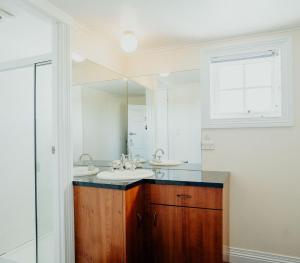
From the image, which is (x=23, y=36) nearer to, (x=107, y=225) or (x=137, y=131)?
(x=137, y=131)

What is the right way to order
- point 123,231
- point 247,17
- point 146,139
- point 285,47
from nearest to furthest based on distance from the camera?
point 123,231, point 247,17, point 285,47, point 146,139

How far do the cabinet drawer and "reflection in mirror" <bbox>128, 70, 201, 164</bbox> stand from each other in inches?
24.1

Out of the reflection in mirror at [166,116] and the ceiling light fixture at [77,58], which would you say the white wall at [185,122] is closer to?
the reflection in mirror at [166,116]

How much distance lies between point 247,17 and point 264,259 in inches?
81.2

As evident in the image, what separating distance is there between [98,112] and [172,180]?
1.05 metres

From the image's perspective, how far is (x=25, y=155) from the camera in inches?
99.8

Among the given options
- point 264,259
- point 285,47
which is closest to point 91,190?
point 264,259

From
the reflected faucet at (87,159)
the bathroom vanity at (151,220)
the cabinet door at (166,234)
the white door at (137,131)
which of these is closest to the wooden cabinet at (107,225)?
the bathroom vanity at (151,220)

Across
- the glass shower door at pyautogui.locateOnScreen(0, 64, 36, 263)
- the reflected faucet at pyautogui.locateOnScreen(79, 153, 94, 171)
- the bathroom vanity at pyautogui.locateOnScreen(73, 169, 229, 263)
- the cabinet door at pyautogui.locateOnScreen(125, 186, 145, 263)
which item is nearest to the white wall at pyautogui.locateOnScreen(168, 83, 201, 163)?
the bathroom vanity at pyautogui.locateOnScreen(73, 169, 229, 263)

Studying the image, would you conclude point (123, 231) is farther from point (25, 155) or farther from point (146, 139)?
point (25, 155)

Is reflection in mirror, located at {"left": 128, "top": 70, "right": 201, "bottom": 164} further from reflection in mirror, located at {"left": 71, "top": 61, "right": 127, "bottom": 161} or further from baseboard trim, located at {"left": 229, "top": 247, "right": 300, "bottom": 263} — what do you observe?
baseboard trim, located at {"left": 229, "top": 247, "right": 300, "bottom": 263}

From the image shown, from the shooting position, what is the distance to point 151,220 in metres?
2.00

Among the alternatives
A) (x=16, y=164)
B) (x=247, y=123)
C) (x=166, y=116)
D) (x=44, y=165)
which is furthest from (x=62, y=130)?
(x=247, y=123)

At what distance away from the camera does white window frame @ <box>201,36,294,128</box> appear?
7.05 feet
